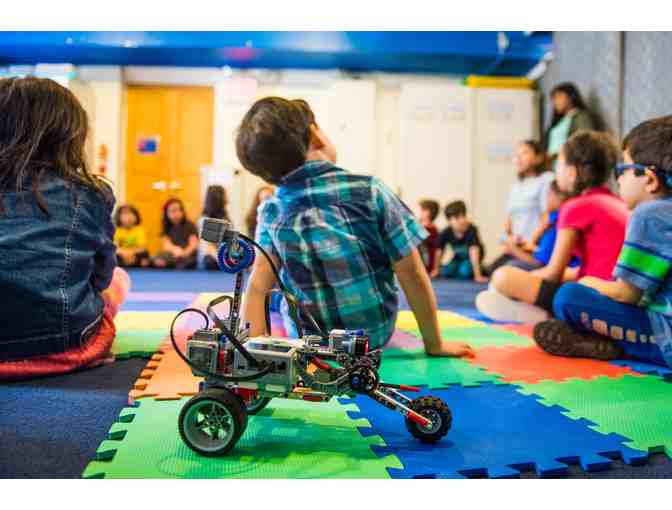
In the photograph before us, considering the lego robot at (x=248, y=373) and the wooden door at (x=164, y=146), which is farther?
the wooden door at (x=164, y=146)

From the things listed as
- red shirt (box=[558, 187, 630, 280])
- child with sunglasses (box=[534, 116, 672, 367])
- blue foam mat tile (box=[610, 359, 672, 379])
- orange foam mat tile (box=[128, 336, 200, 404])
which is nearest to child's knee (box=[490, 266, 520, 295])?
red shirt (box=[558, 187, 630, 280])

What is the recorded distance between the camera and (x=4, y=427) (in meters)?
0.96

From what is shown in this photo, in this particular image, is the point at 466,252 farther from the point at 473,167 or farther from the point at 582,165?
the point at 582,165

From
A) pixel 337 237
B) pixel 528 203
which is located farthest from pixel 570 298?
pixel 528 203

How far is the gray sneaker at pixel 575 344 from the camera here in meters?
1.66

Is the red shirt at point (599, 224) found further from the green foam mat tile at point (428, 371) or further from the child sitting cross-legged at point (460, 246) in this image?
the child sitting cross-legged at point (460, 246)

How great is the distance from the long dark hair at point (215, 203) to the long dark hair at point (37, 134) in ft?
13.4

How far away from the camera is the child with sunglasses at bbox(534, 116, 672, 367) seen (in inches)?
58.4

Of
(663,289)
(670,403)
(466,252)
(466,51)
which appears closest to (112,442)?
(670,403)

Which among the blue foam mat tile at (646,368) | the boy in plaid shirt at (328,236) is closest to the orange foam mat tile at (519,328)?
the blue foam mat tile at (646,368)

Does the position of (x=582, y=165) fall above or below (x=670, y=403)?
above

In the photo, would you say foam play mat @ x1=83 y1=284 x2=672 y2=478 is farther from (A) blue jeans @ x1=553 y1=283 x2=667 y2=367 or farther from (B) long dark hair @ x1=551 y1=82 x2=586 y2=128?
(B) long dark hair @ x1=551 y1=82 x2=586 y2=128

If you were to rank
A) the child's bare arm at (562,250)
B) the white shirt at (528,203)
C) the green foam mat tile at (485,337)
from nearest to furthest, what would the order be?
1. the green foam mat tile at (485,337)
2. the child's bare arm at (562,250)
3. the white shirt at (528,203)

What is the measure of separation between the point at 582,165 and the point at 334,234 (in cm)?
115
